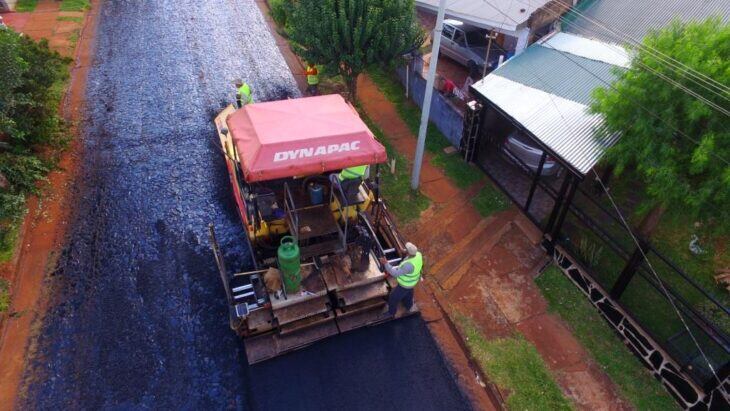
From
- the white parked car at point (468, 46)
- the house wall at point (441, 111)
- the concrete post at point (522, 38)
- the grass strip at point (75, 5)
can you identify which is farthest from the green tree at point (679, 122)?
the grass strip at point (75, 5)

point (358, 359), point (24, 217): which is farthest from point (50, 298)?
point (358, 359)

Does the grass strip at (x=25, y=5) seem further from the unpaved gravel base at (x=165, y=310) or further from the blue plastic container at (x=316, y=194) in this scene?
the blue plastic container at (x=316, y=194)

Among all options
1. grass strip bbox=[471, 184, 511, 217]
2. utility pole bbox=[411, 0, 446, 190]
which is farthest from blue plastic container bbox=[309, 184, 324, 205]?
grass strip bbox=[471, 184, 511, 217]

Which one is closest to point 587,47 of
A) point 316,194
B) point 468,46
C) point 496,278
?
point 468,46

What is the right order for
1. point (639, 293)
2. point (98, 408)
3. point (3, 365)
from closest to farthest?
point (98, 408), point (3, 365), point (639, 293)

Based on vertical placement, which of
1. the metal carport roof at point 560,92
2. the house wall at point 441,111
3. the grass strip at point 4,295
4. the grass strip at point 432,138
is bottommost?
the grass strip at point 4,295

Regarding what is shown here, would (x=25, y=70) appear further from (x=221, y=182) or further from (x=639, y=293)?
(x=639, y=293)

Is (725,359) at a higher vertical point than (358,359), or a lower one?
higher
